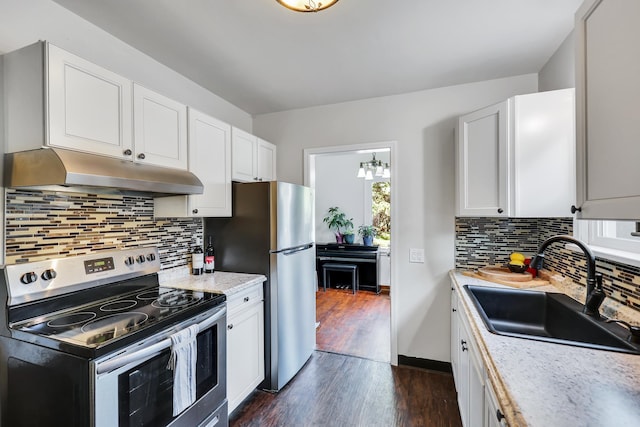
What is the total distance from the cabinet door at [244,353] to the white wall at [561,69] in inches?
99.3

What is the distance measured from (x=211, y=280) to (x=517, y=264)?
2.26 m

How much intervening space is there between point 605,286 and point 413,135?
66.8 inches

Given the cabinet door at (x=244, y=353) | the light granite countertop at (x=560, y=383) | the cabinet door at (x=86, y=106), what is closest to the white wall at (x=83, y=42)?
the cabinet door at (x=86, y=106)

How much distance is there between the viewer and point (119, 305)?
1579 mm

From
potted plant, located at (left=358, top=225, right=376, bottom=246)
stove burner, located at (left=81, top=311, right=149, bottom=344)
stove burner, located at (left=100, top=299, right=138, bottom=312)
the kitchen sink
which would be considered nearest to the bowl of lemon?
the kitchen sink

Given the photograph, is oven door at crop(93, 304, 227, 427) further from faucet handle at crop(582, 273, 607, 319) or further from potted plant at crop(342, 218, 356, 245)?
potted plant at crop(342, 218, 356, 245)

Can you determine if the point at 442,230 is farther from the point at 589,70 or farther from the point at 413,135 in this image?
the point at 589,70

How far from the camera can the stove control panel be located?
129cm

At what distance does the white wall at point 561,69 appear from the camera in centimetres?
180

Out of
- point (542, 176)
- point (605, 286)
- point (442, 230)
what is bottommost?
point (605, 286)

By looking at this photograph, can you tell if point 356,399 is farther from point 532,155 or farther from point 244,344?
point 532,155

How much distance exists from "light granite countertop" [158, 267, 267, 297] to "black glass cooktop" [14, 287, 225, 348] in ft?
0.34

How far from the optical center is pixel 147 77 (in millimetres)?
2045

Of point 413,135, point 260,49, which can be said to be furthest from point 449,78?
point 260,49
